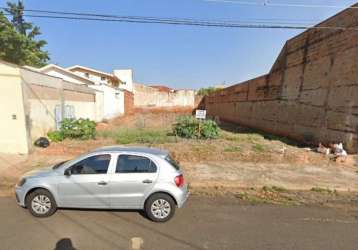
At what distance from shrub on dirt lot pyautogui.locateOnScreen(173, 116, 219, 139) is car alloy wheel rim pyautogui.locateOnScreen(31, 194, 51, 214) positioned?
8217 millimetres

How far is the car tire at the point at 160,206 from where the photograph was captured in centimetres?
460

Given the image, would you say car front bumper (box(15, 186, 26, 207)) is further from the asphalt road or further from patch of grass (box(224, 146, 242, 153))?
patch of grass (box(224, 146, 242, 153))

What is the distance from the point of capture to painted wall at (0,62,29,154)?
372 inches

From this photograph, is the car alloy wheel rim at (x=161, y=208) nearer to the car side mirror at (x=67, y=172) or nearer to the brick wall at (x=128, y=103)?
the car side mirror at (x=67, y=172)

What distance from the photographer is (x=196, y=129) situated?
40.4 ft

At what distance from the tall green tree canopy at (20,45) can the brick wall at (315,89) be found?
2467cm

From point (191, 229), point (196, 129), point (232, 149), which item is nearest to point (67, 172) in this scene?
point (191, 229)

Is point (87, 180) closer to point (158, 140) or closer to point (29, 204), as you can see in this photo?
point (29, 204)

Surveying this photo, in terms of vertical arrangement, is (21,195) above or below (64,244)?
above

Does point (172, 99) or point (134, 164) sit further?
point (172, 99)

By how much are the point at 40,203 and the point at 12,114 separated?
6.64 m

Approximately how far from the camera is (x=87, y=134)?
39.3ft

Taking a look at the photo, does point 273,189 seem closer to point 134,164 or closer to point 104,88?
point 134,164

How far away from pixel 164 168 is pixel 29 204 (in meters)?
2.70
